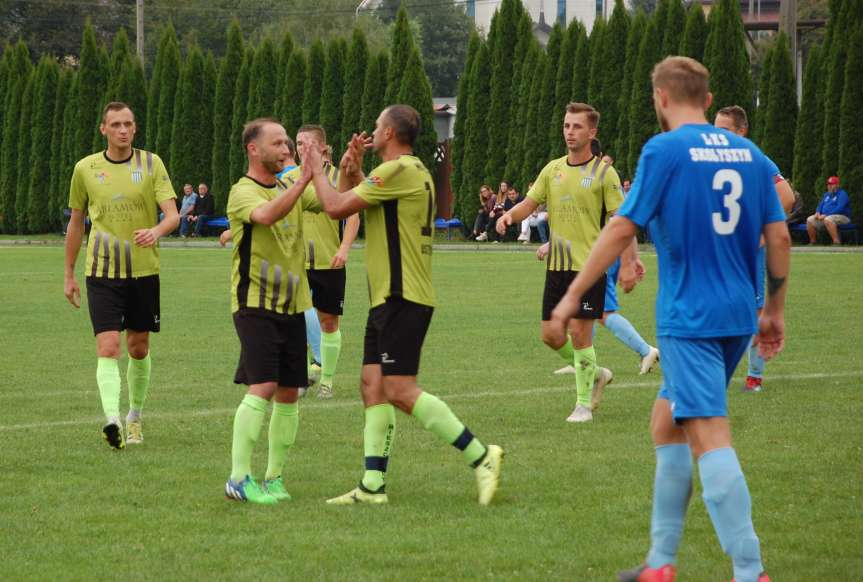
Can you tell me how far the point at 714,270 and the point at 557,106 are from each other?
103 ft

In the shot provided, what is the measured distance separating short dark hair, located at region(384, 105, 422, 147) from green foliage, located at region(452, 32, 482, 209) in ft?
102

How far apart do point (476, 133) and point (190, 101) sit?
31.3 ft

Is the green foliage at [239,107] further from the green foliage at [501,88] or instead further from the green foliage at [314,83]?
the green foliage at [501,88]

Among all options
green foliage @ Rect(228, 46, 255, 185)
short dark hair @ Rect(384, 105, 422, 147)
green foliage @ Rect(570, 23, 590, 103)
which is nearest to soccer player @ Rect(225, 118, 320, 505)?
short dark hair @ Rect(384, 105, 422, 147)

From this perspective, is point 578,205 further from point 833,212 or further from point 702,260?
point 833,212

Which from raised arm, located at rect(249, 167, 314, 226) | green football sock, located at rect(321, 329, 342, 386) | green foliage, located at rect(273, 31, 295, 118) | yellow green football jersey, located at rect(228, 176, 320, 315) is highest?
green foliage, located at rect(273, 31, 295, 118)

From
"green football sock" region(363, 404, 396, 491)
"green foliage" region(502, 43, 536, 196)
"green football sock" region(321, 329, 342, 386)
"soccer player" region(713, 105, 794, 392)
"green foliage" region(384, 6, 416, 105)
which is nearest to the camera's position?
"green football sock" region(363, 404, 396, 491)

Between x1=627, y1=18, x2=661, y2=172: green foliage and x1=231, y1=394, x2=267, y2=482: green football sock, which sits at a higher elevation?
x1=627, y1=18, x2=661, y2=172: green foliage

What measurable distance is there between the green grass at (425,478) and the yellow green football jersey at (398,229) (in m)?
1.11

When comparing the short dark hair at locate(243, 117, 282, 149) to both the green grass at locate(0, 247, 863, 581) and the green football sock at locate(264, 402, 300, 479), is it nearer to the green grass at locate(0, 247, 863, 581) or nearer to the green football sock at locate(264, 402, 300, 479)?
the green football sock at locate(264, 402, 300, 479)

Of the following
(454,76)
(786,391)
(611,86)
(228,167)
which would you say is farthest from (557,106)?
(454,76)

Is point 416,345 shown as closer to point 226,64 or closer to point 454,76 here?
point 226,64

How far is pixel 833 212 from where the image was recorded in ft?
101

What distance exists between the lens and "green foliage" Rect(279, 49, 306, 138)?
4059cm
